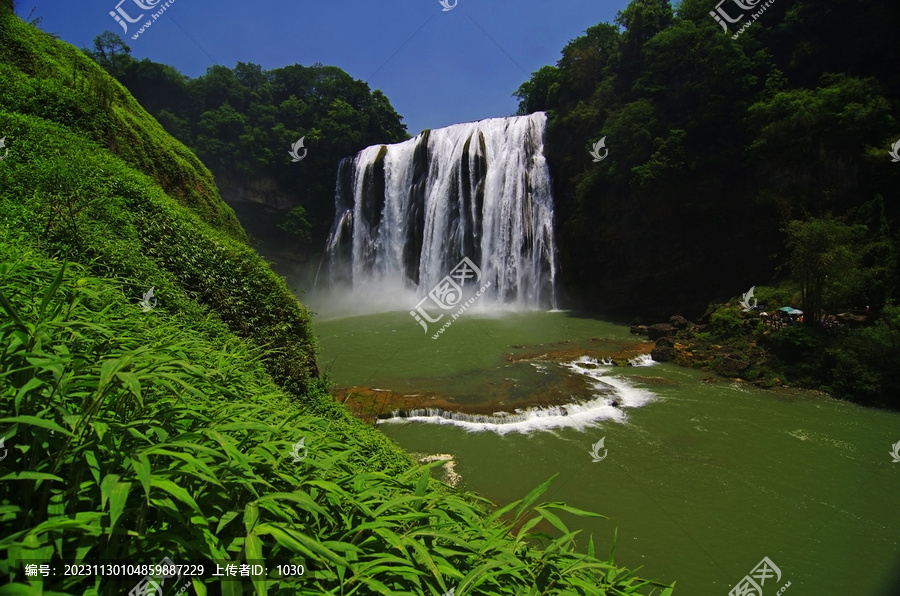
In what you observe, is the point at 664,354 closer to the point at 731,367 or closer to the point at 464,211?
the point at 731,367

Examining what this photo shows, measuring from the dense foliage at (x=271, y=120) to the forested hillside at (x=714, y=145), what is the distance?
19.4m

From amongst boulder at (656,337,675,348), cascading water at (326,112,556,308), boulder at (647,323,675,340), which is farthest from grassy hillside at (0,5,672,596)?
cascading water at (326,112,556,308)

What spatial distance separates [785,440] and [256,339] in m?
9.65

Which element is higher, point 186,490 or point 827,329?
point 186,490

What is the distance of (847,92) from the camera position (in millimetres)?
16203

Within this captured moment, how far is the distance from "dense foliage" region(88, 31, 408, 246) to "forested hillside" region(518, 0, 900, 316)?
1939 centimetres

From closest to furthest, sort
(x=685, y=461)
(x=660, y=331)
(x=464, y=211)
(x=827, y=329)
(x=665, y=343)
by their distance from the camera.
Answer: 1. (x=685, y=461)
2. (x=827, y=329)
3. (x=665, y=343)
4. (x=660, y=331)
5. (x=464, y=211)

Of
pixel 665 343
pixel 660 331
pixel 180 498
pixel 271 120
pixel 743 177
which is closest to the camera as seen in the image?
pixel 180 498

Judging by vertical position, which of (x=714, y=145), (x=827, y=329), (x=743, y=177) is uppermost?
(x=714, y=145)

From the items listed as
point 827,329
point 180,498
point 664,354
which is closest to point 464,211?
point 664,354

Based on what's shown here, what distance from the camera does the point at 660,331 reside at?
1625cm

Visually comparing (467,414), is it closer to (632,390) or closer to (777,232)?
(632,390)

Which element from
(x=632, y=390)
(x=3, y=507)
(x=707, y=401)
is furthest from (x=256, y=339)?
(x=707, y=401)

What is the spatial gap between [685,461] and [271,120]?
40.2 meters
